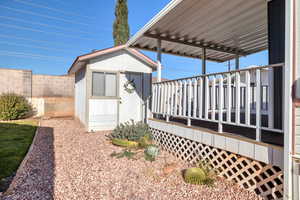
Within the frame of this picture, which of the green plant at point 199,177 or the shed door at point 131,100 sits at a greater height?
the shed door at point 131,100

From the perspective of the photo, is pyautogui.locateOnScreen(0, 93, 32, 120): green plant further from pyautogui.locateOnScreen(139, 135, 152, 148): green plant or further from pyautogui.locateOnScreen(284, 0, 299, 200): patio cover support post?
pyautogui.locateOnScreen(284, 0, 299, 200): patio cover support post

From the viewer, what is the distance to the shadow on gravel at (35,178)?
2361 millimetres

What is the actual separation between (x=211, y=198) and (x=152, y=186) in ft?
2.83

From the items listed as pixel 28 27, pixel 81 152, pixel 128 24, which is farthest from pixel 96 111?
pixel 28 27

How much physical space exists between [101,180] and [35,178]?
109cm

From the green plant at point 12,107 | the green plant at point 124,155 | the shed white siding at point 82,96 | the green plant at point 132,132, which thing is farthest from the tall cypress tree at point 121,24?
the green plant at point 124,155

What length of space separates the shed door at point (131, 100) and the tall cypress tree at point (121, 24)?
27.1ft

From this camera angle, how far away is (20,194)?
7.74 ft

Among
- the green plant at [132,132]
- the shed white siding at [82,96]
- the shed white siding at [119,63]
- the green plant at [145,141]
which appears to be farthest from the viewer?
the shed white siding at [82,96]

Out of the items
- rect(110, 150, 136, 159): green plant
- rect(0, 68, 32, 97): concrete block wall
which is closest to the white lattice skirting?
rect(110, 150, 136, 159): green plant

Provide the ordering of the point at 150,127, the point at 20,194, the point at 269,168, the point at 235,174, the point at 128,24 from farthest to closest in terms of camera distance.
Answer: the point at 128,24
the point at 150,127
the point at 235,174
the point at 20,194
the point at 269,168

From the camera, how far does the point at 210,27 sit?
409cm

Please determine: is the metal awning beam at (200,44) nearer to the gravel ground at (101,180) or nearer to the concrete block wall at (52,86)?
the gravel ground at (101,180)

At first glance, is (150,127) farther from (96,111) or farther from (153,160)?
(96,111)
